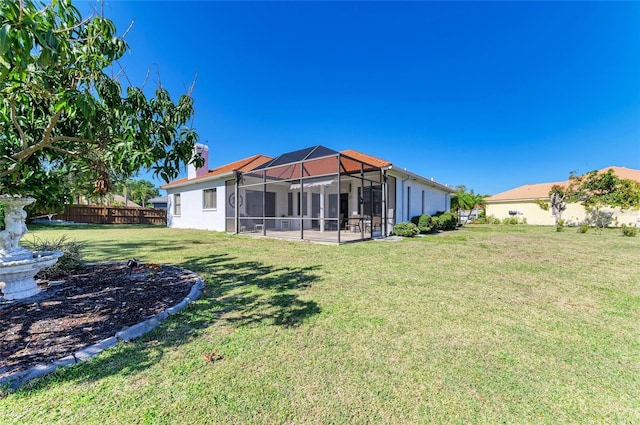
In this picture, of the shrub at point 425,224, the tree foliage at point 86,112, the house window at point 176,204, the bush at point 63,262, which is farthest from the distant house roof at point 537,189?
the bush at point 63,262

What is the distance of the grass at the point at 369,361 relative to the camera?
69.4 inches

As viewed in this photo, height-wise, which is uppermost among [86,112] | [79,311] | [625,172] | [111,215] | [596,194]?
[625,172]

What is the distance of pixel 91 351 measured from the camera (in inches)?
95.7

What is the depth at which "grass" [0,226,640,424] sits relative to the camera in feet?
5.78

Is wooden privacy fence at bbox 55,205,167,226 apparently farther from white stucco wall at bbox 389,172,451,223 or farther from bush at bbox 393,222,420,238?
bush at bbox 393,222,420,238

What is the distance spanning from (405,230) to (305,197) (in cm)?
737

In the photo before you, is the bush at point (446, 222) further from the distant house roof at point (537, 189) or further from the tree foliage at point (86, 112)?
the tree foliage at point (86, 112)

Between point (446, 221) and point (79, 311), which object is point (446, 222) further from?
point (79, 311)

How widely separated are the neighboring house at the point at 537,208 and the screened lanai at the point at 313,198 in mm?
22630

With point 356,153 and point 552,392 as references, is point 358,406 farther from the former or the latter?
point 356,153

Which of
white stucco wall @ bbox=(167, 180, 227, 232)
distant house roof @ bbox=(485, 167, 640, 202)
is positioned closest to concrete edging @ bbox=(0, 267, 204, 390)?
white stucco wall @ bbox=(167, 180, 227, 232)

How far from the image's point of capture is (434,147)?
24.3 meters

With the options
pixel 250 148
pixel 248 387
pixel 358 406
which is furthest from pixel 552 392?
pixel 250 148

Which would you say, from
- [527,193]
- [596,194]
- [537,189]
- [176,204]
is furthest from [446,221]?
[537,189]
